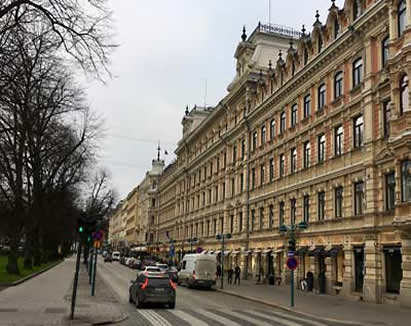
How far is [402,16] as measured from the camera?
26844 mm

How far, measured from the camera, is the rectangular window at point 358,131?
30484mm

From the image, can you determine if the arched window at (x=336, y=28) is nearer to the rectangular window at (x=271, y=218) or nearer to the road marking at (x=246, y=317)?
the rectangular window at (x=271, y=218)

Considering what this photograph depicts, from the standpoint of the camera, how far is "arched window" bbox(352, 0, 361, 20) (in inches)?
1244

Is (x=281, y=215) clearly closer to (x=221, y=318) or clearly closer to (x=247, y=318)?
(x=247, y=318)

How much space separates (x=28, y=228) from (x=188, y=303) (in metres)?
21.3

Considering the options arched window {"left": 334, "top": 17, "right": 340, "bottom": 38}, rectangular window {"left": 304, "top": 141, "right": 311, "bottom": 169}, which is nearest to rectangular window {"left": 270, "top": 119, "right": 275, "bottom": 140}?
rectangular window {"left": 304, "top": 141, "right": 311, "bottom": 169}

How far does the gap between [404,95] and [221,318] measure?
558 inches

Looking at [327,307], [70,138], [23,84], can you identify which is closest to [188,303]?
[327,307]

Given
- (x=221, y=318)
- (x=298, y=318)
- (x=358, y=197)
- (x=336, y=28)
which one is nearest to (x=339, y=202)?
(x=358, y=197)

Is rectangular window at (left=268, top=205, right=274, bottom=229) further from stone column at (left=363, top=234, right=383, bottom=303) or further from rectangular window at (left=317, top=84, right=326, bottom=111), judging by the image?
stone column at (left=363, top=234, right=383, bottom=303)

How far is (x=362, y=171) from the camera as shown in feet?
97.9

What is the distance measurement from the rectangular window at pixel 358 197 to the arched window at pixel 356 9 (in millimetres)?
9804

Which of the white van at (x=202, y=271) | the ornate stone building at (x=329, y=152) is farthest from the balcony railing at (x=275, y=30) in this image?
the white van at (x=202, y=271)

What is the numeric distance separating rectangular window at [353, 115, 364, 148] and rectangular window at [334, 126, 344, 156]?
1.58m
